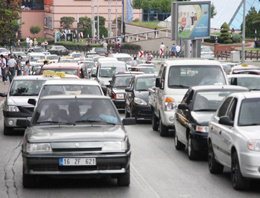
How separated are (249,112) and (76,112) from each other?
279 cm

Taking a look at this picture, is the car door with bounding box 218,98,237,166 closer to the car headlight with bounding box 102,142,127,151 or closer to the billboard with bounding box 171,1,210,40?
the car headlight with bounding box 102,142,127,151

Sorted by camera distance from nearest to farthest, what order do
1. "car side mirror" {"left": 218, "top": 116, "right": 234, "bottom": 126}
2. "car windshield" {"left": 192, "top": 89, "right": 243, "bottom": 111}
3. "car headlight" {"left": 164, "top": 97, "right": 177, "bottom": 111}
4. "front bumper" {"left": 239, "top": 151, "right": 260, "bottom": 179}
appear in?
"front bumper" {"left": 239, "top": 151, "right": 260, "bottom": 179}
"car side mirror" {"left": 218, "top": 116, "right": 234, "bottom": 126}
"car windshield" {"left": 192, "top": 89, "right": 243, "bottom": 111}
"car headlight" {"left": 164, "top": 97, "right": 177, "bottom": 111}

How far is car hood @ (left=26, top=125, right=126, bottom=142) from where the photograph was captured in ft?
32.2

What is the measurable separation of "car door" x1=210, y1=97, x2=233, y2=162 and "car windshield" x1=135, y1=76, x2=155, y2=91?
34.7 ft

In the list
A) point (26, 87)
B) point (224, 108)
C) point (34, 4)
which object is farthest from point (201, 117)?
point (34, 4)

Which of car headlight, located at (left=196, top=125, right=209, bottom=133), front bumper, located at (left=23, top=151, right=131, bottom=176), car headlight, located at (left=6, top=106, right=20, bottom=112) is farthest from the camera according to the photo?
car headlight, located at (left=6, top=106, right=20, bottom=112)

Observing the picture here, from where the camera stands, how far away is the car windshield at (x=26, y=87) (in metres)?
18.6

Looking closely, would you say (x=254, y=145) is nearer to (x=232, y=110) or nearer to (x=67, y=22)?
(x=232, y=110)

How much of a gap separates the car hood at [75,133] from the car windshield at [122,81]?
52.3 feet

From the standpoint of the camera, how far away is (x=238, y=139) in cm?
998

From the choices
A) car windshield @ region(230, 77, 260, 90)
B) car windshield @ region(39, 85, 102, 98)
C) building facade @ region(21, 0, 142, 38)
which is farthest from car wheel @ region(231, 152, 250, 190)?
building facade @ region(21, 0, 142, 38)

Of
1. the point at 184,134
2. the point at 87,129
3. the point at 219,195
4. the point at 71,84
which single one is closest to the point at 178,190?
the point at 219,195

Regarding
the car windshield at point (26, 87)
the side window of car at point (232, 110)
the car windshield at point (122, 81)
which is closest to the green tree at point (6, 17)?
the car windshield at point (122, 81)

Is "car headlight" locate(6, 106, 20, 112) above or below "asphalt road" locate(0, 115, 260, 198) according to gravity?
above
